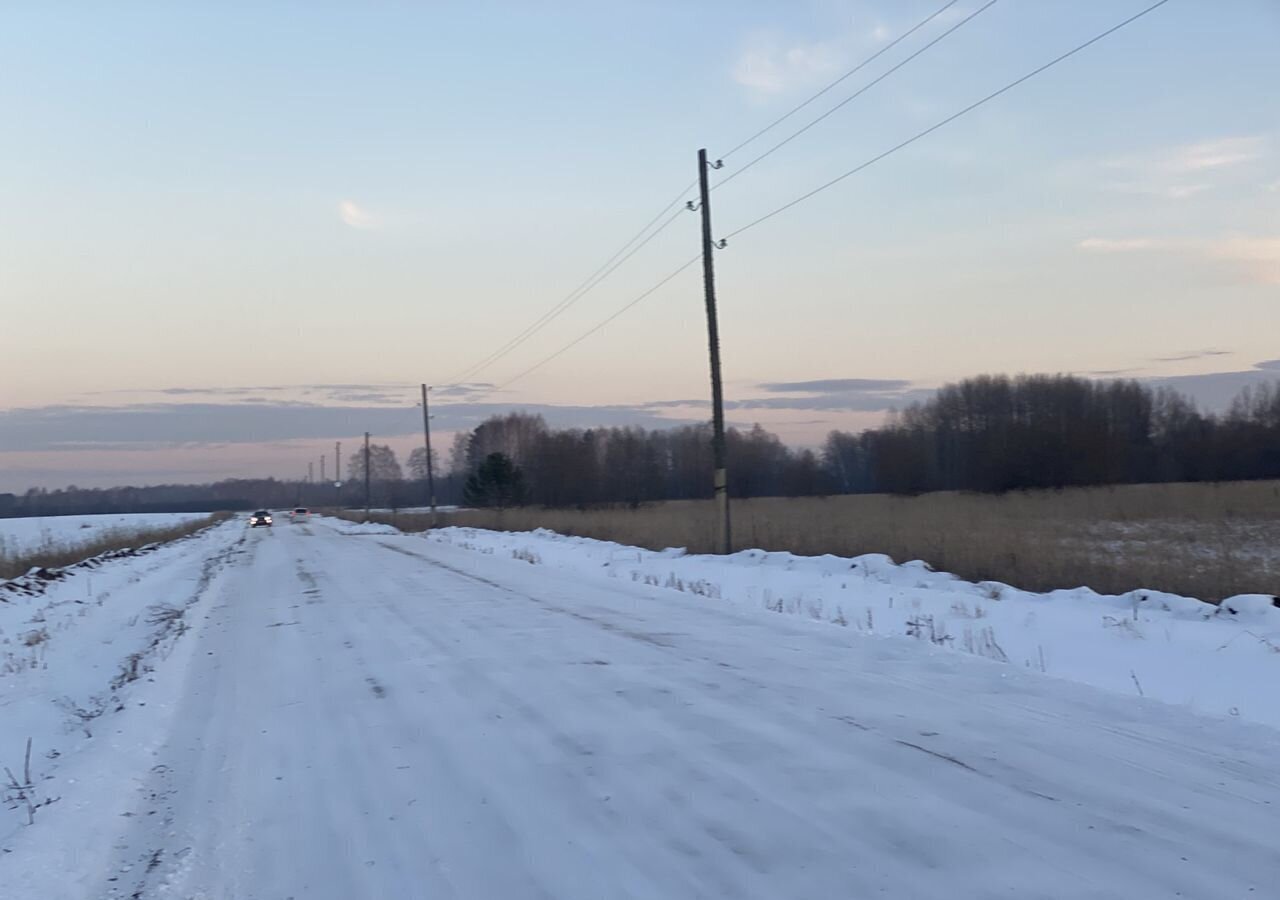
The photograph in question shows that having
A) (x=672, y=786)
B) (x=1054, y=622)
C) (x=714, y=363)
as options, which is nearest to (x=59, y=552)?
(x=714, y=363)

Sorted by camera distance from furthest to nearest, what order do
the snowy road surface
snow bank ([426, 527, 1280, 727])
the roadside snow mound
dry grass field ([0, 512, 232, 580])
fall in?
the roadside snow mound < dry grass field ([0, 512, 232, 580]) < snow bank ([426, 527, 1280, 727]) < the snowy road surface

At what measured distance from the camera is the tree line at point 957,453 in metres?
63.5

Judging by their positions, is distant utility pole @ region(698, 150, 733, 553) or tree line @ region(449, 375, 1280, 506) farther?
tree line @ region(449, 375, 1280, 506)

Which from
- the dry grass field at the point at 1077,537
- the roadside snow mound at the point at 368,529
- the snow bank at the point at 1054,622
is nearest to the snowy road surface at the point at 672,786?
the snow bank at the point at 1054,622

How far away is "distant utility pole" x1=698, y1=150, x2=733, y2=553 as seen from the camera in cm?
2378

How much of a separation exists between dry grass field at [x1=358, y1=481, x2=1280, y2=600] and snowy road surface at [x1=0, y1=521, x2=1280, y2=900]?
21.7 feet

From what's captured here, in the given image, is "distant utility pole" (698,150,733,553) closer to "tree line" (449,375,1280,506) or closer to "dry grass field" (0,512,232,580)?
"dry grass field" (0,512,232,580)

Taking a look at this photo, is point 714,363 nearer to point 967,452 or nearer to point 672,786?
point 672,786

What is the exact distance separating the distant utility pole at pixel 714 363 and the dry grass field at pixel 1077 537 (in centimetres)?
150

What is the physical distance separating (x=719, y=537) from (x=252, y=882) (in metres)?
20.9

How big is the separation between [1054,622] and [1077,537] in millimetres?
19577

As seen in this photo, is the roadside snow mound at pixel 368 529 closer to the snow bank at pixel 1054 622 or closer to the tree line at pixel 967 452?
the tree line at pixel 967 452

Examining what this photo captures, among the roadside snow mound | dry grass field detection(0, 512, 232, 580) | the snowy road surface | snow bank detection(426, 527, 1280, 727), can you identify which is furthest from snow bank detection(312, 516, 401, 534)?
the snowy road surface

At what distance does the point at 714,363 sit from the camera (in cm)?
2389
